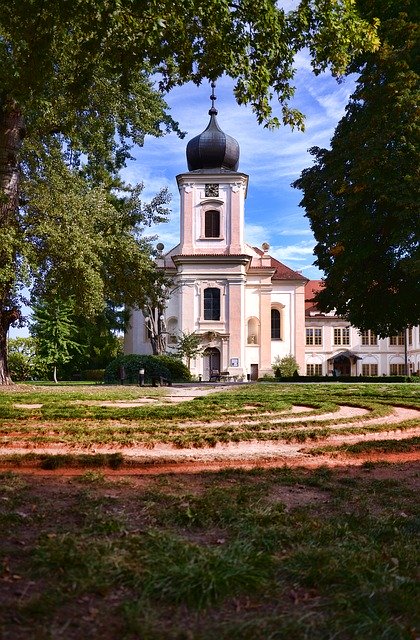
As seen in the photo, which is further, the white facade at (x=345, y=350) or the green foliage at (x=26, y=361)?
the white facade at (x=345, y=350)

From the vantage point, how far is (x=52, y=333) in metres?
41.1

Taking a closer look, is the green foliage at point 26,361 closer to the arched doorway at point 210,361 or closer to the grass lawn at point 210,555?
the arched doorway at point 210,361

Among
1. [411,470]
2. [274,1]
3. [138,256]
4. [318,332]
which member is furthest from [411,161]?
[318,332]

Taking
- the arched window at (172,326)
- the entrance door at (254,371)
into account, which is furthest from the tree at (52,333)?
the entrance door at (254,371)

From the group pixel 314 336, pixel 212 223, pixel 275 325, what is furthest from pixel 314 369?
pixel 212 223

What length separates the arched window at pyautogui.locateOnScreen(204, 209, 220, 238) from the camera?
4731 centimetres

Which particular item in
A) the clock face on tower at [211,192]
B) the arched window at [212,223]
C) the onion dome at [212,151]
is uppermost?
the onion dome at [212,151]

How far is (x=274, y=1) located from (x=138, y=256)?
527 inches

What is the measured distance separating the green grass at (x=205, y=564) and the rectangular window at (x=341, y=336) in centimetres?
6147

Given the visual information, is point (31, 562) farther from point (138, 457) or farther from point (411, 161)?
point (411, 161)

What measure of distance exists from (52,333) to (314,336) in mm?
32755

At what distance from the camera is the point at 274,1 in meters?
6.86

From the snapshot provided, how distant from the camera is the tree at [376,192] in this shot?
19578 millimetres

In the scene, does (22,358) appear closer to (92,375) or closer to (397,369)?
(92,375)
